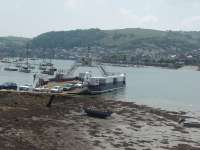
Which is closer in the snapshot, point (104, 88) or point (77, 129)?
point (77, 129)

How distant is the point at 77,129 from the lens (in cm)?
4725

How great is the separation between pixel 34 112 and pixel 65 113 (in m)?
4.73

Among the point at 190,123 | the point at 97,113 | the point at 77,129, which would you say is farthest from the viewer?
the point at 190,123

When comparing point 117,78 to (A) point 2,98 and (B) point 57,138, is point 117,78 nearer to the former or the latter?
(A) point 2,98

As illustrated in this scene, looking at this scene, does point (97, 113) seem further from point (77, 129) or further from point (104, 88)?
point (104, 88)

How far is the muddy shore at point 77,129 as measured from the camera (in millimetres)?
39794

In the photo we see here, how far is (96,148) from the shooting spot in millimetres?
39375

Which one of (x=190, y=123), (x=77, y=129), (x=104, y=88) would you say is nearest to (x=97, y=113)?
(x=77, y=129)

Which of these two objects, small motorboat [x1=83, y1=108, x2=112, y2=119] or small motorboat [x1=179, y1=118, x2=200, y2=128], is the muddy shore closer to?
small motorboat [x1=83, y1=108, x2=112, y2=119]

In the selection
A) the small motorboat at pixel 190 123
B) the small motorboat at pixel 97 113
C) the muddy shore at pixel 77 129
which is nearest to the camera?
the muddy shore at pixel 77 129

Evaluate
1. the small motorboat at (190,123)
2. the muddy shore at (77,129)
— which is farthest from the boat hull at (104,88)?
the small motorboat at (190,123)

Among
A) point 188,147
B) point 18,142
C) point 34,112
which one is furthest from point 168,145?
point 34,112

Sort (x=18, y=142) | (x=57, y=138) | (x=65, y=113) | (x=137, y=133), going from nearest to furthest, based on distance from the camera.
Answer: (x=18, y=142) → (x=57, y=138) → (x=137, y=133) → (x=65, y=113)

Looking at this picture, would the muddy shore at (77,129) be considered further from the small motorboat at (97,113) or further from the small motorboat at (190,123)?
the small motorboat at (190,123)
